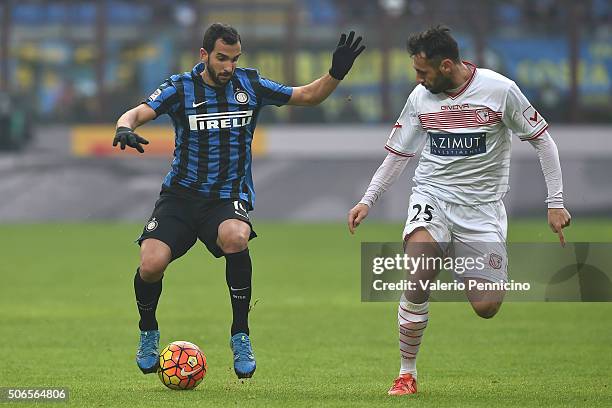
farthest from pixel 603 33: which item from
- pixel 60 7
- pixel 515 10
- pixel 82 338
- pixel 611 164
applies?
pixel 82 338

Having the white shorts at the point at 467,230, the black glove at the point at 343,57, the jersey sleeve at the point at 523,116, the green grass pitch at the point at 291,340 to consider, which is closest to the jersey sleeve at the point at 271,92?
the black glove at the point at 343,57

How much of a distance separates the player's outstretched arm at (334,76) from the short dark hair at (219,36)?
1.72 ft

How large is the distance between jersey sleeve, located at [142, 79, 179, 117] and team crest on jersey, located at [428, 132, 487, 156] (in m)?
1.50

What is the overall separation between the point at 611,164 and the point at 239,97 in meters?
18.9

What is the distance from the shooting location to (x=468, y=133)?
710 centimetres

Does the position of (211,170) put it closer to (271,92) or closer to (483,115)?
(271,92)

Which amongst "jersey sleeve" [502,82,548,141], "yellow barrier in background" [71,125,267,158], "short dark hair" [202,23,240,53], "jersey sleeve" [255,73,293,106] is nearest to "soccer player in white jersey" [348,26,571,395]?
"jersey sleeve" [502,82,548,141]

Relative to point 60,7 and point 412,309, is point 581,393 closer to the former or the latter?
point 412,309

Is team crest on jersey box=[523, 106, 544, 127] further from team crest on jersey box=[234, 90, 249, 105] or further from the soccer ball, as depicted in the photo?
the soccer ball

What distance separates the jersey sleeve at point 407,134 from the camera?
7.23m

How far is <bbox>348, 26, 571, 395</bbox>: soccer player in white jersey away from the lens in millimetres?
7055

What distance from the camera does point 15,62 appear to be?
29703 millimetres

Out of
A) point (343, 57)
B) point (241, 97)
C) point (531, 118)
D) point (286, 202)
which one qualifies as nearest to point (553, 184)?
point (531, 118)

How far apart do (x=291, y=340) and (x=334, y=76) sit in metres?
2.99
